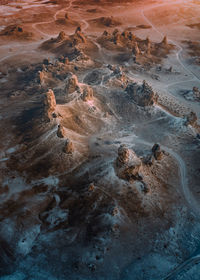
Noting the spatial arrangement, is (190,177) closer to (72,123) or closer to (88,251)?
(88,251)

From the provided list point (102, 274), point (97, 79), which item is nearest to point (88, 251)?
point (102, 274)

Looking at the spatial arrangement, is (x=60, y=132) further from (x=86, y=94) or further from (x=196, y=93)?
(x=196, y=93)

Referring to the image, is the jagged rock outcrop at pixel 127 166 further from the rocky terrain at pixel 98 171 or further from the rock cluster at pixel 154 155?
the rock cluster at pixel 154 155

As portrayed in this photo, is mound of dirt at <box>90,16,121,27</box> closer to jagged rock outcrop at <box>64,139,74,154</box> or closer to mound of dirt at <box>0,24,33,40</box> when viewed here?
mound of dirt at <box>0,24,33,40</box>

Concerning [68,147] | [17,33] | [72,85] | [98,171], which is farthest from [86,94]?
[17,33]

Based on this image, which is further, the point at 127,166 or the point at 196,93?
the point at 196,93

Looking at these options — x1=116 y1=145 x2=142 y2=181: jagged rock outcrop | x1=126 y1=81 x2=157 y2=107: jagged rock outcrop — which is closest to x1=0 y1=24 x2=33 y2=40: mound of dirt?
x1=126 y1=81 x2=157 y2=107: jagged rock outcrop
